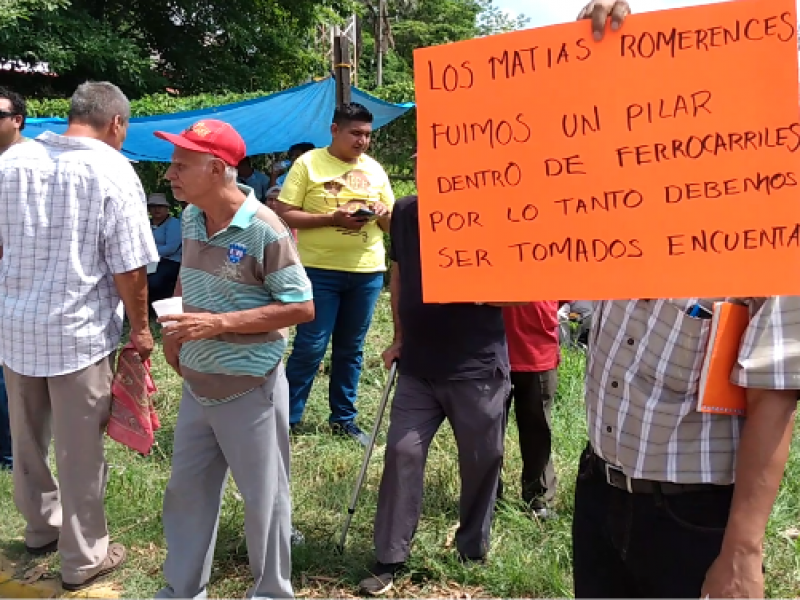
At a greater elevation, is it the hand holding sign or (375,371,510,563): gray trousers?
the hand holding sign

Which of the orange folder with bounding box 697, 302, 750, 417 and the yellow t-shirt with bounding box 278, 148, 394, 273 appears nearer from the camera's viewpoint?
the orange folder with bounding box 697, 302, 750, 417

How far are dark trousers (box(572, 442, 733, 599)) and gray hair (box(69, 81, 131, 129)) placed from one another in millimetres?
2428

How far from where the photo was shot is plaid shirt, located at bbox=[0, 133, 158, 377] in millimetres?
2906

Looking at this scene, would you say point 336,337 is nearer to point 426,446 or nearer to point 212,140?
point 426,446

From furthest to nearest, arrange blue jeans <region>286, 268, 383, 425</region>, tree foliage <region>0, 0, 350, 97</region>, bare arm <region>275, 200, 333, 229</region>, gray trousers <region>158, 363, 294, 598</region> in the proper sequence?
1. tree foliage <region>0, 0, 350, 97</region>
2. blue jeans <region>286, 268, 383, 425</region>
3. bare arm <region>275, 200, 333, 229</region>
4. gray trousers <region>158, 363, 294, 598</region>

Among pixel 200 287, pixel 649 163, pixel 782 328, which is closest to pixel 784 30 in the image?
pixel 649 163

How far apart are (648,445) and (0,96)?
11.7 feet

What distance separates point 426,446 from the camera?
3.09m

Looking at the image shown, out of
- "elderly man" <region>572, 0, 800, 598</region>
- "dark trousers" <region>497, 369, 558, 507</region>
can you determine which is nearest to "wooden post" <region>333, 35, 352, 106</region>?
"dark trousers" <region>497, 369, 558, 507</region>

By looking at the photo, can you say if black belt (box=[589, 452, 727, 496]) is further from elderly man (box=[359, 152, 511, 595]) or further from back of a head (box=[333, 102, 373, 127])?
back of a head (box=[333, 102, 373, 127])

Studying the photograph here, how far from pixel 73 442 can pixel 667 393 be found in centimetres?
242

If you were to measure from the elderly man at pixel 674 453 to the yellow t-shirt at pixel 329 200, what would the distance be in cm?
269

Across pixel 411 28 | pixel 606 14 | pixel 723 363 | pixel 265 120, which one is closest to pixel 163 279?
pixel 265 120

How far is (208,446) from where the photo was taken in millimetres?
2781
